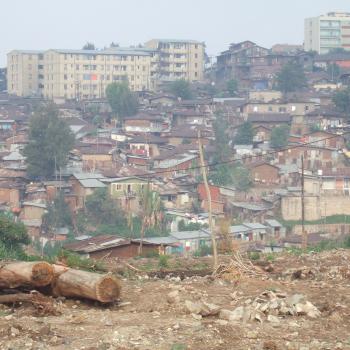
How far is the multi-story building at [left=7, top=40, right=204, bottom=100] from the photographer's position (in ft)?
169

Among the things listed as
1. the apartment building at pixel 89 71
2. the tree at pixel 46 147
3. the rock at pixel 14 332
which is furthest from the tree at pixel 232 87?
the rock at pixel 14 332

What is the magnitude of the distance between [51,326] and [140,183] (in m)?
23.5

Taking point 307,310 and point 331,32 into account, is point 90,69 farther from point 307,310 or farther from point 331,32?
point 307,310

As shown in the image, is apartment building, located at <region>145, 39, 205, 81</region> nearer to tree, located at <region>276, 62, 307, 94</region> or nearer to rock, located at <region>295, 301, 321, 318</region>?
tree, located at <region>276, 62, 307, 94</region>

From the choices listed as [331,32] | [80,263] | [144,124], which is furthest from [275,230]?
[331,32]

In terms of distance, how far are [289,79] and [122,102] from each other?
8.77 m

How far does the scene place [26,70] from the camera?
52906mm

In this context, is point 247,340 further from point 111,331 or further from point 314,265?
point 314,265

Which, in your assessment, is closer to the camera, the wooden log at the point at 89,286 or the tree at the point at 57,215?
the wooden log at the point at 89,286

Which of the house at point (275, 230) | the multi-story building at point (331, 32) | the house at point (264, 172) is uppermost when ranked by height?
the multi-story building at point (331, 32)

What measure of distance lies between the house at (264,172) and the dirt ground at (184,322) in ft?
75.1

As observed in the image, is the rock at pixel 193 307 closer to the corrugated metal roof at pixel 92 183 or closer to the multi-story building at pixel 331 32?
the corrugated metal roof at pixel 92 183

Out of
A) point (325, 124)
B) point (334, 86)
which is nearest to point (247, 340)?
point (325, 124)

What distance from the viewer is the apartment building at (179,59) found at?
55.0 m
